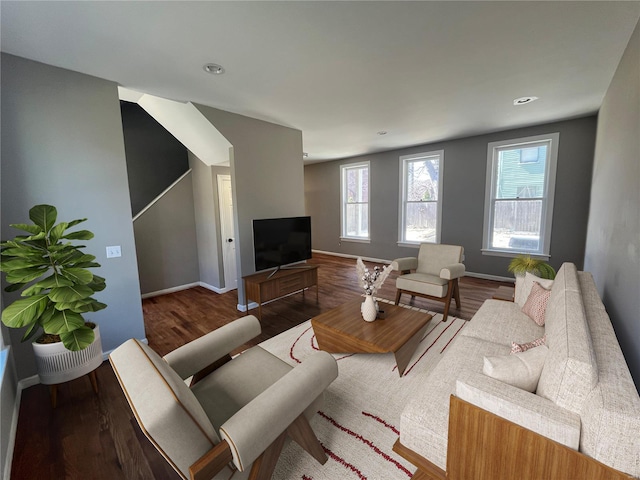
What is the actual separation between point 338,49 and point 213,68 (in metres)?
1.11

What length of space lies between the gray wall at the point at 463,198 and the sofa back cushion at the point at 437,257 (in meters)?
1.77

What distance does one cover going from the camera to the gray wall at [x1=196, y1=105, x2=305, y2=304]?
3.47 m

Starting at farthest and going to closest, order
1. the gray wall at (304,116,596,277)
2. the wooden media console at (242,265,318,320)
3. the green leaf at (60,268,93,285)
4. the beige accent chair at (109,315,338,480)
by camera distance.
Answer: the gray wall at (304,116,596,277) < the wooden media console at (242,265,318,320) < the green leaf at (60,268,93,285) < the beige accent chair at (109,315,338,480)

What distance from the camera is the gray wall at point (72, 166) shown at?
208 cm

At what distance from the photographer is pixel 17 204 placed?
2.11 metres

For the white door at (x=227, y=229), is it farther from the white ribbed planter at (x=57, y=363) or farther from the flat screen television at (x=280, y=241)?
the white ribbed planter at (x=57, y=363)

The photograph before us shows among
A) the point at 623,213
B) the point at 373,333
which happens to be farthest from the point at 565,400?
the point at 623,213

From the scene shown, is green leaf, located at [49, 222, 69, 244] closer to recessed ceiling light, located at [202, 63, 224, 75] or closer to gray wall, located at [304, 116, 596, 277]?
recessed ceiling light, located at [202, 63, 224, 75]

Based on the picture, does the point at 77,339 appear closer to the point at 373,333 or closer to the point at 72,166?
the point at 72,166

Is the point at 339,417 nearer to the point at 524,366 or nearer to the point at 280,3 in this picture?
the point at 524,366

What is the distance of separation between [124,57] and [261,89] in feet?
3.78

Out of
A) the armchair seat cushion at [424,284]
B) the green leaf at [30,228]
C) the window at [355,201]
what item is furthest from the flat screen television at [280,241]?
the window at [355,201]

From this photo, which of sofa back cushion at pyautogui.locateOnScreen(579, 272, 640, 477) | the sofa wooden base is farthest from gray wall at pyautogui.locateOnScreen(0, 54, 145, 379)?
sofa back cushion at pyautogui.locateOnScreen(579, 272, 640, 477)

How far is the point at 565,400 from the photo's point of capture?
98 cm
